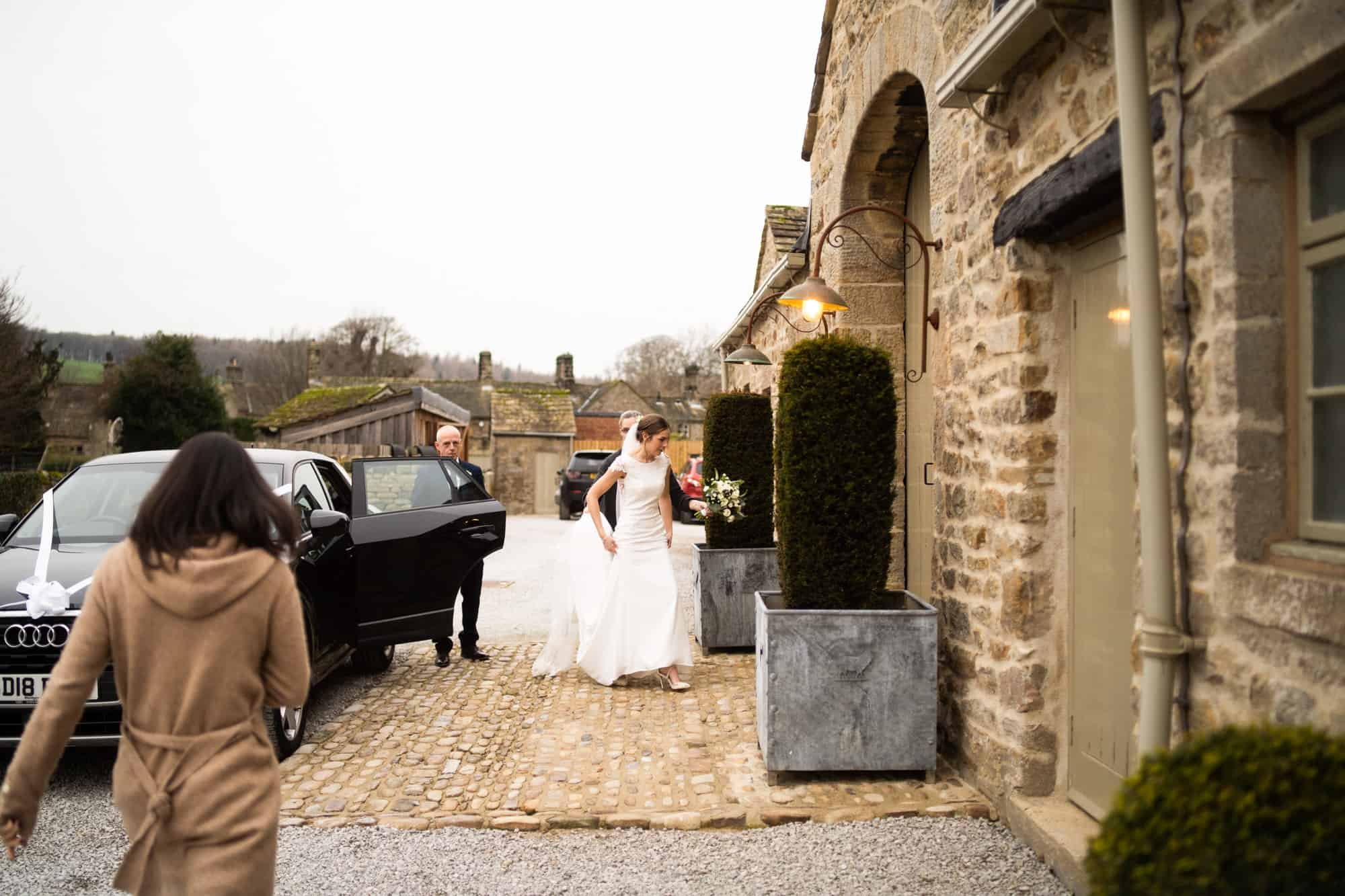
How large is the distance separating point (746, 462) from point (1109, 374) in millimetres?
4393

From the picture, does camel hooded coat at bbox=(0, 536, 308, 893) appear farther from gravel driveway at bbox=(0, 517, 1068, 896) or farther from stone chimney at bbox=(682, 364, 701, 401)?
stone chimney at bbox=(682, 364, 701, 401)

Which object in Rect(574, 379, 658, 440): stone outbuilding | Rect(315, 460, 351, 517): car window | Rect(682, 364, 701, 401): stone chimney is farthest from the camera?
Rect(682, 364, 701, 401): stone chimney

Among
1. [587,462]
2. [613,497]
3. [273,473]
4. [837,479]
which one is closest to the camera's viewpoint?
[837,479]

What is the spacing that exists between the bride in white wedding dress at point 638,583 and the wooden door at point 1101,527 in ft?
10.4

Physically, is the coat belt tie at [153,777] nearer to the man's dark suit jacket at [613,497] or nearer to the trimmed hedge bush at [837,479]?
the trimmed hedge bush at [837,479]

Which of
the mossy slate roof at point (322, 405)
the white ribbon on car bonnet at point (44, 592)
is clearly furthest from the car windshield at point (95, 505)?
the mossy slate roof at point (322, 405)

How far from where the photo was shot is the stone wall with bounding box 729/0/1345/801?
260cm

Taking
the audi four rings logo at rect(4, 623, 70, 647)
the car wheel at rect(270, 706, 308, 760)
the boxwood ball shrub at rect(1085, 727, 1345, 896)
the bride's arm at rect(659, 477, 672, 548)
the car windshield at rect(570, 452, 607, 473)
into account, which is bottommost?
the car wheel at rect(270, 706, 308, 760)

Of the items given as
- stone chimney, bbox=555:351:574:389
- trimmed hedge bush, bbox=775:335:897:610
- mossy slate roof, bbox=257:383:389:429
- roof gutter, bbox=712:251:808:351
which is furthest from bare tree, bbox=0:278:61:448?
trimmed hedge bush, bbox=775:335:897:610

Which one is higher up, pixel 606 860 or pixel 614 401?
pixel 614 401

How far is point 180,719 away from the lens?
2275mm

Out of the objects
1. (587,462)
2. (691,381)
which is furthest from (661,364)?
(587,462)

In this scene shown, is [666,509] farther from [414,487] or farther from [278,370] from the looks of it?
[278,370]

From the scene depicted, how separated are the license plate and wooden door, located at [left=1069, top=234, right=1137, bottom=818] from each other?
4.43 metres
